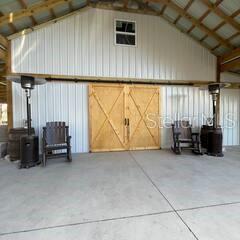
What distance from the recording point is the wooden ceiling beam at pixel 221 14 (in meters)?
4.65

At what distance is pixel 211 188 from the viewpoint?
2.97 meters

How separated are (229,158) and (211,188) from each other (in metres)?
2.31

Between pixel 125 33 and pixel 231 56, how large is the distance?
129 inches

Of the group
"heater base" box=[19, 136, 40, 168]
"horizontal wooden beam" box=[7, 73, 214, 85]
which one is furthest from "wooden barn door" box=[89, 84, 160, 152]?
"heater base" box=[19, 136, 40, 168]

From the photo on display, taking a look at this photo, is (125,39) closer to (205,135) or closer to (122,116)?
(122,116)

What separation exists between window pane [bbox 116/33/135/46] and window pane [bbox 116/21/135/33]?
153 mm

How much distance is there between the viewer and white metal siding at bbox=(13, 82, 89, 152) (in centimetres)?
521

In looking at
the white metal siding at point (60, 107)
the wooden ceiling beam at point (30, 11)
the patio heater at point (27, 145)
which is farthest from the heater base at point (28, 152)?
the wooden ceiling beam at point (30, 11)

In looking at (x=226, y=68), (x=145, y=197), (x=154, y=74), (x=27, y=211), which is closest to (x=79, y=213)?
(x=27, y=211)

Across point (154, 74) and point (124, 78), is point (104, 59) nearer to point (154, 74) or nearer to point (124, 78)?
point (124, 78)

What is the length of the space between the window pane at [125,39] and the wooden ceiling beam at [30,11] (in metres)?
1.70

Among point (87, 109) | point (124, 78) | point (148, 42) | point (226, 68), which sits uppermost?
point (148, 42)

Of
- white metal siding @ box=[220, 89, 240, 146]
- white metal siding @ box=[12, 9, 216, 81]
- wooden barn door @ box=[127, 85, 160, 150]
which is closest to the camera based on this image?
white metal siding @ box=[12, 9, 216, 81]

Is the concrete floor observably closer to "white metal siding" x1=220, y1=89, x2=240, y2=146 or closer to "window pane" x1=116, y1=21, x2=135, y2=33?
"white metal siding" x1=220, y1=89, x2=240, y2=146
